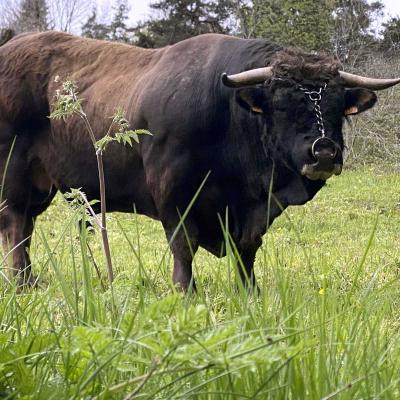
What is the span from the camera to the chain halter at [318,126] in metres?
4.64

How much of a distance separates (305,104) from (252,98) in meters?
0.38

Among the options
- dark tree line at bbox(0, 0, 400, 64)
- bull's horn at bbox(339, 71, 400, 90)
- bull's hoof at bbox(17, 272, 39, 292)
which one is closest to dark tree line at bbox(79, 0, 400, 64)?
dark tree line at bbox(0, 0, 400, 64)

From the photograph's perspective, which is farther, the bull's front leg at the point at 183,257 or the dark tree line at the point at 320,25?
the dark tree line at the point at 320,25

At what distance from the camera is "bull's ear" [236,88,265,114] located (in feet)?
16.6

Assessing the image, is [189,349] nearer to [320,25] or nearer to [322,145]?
[322,145]

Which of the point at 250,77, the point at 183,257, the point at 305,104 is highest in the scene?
the point at 250,77

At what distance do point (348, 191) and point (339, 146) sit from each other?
10.6 metres

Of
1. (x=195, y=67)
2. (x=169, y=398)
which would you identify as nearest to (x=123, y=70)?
(x=195, y=67)

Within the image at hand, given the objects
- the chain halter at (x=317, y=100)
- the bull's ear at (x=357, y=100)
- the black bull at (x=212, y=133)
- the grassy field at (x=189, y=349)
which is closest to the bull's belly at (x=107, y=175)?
the black bull at (x=212, y=133)

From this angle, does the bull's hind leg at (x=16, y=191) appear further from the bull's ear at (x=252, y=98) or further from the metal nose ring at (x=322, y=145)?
the metal nose ring at (x=322, y=145)

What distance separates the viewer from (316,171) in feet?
15.4

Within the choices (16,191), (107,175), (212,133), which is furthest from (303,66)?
(16,191)

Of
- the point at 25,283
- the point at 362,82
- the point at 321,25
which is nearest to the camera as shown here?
the point at 25,283

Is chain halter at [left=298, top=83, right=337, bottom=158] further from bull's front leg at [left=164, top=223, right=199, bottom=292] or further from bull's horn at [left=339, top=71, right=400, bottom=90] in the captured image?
bull's front leg at [left=164, top=223, right=199, bottom=292]
